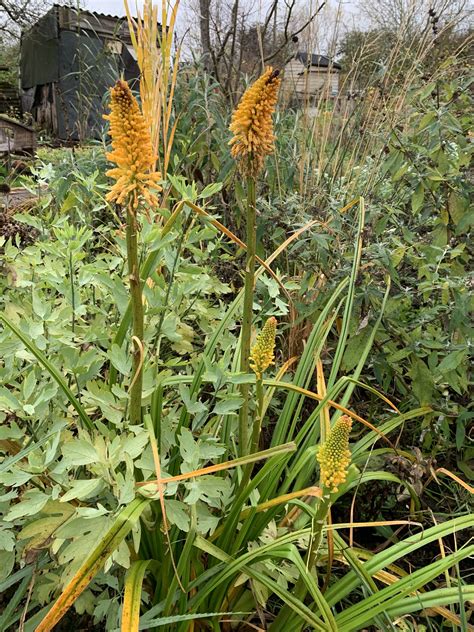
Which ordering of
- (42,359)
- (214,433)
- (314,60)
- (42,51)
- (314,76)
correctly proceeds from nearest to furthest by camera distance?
(42,359), (214,433), (314,60), (314,76), (42,51)

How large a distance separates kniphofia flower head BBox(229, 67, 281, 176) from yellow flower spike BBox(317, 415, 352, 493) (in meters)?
0.49

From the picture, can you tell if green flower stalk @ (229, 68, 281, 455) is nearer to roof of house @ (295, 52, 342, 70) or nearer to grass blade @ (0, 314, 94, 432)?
grass blade @ (0, 314, 94, 432)

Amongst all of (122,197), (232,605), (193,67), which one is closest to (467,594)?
(232,605)

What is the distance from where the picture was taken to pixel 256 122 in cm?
93

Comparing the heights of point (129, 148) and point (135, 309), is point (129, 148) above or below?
above

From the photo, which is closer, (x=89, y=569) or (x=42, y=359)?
(x=89, y=569)

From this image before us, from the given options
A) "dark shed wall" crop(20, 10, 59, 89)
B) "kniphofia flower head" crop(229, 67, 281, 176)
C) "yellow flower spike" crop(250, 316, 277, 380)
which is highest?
"dark shed wall" crop(20, 10, 59, 89)

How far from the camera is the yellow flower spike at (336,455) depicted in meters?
0.88

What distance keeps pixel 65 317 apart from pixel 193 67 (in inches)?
91.8

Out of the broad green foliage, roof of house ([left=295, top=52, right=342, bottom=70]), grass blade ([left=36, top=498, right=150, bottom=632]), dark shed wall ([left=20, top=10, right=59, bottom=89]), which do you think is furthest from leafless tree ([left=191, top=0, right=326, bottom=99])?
dark shed wall ([left=20, top=10, right=59, bottom=89])

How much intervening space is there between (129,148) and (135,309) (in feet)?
0.91

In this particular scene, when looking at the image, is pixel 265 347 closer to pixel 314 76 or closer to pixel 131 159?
pixel 131 159

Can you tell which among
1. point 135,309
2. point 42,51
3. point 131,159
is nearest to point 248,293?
point 135,309

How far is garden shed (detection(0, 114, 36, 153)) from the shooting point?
662 centimetres
